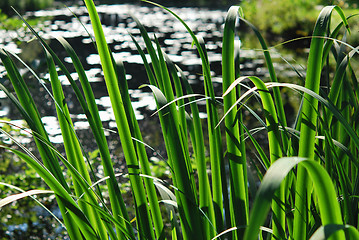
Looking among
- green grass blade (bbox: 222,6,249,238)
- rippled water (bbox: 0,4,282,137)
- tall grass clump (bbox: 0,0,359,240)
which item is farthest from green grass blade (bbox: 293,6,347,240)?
rippled water (bbox: 0,4,282,137)

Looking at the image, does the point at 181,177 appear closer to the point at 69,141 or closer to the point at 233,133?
the point at 233,133

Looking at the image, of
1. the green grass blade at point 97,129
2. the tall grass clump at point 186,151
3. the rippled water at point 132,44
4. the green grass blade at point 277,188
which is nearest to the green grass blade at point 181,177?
the tall grass clump at point 186,151

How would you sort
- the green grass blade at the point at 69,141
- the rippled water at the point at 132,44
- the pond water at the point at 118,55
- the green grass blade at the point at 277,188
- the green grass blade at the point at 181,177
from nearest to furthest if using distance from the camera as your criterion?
the green grass blade at the point at 277,188
the green grass blade at the point at 181,177
the green grass blade at the point at 69,141
the pond water at the point at 118,55
the rippled water at the point at 132,44

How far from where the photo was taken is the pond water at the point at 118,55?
14.6 ft

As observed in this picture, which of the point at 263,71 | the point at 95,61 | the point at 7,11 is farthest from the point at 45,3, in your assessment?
the point at 263,71

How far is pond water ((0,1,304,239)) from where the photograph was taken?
4465 millimetres

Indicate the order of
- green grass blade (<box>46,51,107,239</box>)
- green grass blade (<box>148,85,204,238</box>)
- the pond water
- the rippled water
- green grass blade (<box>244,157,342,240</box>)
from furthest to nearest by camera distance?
1. the rippled water
2. the pond water
3. green grass blade (<box>46,51,107,239</box>)
4. green grass blade (<box>148,85,204,238</box>)
5. green grass blade (<box>244,157,342,240</box>)

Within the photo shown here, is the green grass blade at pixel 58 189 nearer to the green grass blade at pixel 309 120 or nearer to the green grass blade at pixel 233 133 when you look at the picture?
the green grass blade at pixel 233 133

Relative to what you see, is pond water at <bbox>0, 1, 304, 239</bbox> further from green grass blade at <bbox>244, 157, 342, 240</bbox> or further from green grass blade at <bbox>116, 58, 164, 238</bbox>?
green grass blade at <bbox>244, 157, 342, 240</bbox>

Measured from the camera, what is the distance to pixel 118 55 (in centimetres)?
98

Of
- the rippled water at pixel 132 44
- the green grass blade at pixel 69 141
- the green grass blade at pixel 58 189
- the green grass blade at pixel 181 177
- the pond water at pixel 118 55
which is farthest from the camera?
the rippled water at pixel 132 44

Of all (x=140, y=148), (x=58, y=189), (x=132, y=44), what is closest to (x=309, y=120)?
(x=140, y=148)

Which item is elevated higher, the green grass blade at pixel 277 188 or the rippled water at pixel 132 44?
the green grass blade at pixel 277 188

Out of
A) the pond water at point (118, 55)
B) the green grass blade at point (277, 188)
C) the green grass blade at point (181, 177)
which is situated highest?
the green grass blade at point (277, 188)
